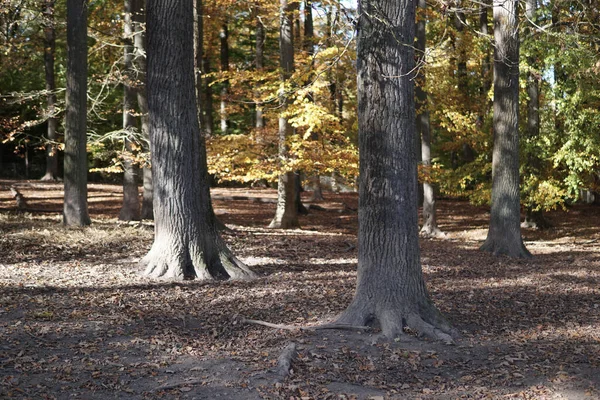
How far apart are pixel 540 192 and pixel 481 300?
10.9 metres

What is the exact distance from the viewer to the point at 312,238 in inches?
582

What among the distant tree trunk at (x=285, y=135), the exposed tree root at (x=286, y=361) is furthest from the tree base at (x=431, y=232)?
the exposed tree root at (x=286, y=361)

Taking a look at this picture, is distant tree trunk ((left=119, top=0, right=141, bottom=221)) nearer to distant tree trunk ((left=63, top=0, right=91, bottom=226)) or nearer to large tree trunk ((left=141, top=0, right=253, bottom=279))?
distant tree trunk ((left=63, top=0, right=91, bottom=226))

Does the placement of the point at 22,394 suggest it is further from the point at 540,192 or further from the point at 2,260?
the point at 540,192

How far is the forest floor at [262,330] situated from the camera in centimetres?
567

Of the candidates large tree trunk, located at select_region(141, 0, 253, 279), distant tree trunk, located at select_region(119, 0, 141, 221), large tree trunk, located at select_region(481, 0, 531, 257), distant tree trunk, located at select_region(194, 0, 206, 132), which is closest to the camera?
large tree trunk, located at select_region(141, 0, 253, 279)

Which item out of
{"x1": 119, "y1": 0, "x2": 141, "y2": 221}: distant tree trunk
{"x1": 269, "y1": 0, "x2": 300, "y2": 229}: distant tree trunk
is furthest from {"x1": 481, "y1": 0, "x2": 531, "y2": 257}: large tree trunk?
{"x1": 119, "y1": 0, "x2": 141, "y2": 221}: distant tree trunk

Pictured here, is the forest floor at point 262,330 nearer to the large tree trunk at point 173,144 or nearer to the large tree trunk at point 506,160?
the large tree trunk at point 173,144

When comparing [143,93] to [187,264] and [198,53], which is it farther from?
[187,264]

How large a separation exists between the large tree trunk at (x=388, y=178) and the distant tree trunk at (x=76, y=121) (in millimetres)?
8112

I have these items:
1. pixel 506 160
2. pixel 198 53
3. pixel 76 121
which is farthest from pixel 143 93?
pixel 506 160

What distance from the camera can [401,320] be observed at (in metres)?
6.98

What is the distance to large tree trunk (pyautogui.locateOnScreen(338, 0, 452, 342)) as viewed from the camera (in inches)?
272

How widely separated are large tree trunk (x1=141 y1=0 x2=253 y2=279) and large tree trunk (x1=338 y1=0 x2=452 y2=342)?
3.45 meters
